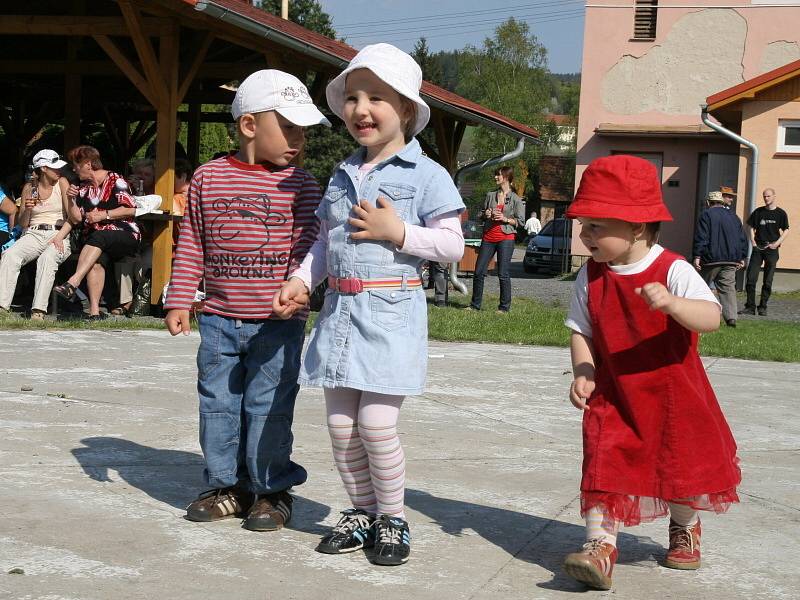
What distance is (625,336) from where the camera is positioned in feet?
12.2

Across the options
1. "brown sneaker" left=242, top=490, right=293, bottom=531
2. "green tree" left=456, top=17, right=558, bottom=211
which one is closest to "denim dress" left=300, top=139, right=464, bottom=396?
"brown sneaker" left=242, top=490, right=293, bottom=531

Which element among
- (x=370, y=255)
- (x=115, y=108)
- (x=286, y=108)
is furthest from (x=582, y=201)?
(x=115, y=108)

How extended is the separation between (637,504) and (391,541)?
0.80 m

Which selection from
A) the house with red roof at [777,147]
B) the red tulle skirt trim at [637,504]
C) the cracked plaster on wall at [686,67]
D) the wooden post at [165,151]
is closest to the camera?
the red tulle skirt trim at [637,504]

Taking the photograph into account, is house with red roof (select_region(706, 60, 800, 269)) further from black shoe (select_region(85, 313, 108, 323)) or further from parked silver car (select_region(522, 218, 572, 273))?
black shoe (select_region(85, 313, 108, 323))

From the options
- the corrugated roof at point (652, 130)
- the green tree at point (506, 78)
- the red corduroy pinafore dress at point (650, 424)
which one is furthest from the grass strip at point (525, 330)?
the green tree at point (506, 78)

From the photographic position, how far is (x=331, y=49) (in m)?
13.3

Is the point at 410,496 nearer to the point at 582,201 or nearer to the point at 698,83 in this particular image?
the point at 582,201

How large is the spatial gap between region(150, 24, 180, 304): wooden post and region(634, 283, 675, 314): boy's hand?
28.4 ft

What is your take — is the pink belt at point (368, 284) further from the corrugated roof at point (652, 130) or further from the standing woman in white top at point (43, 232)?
the corrugated roof at point (652, 130)

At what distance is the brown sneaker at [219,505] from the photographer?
4.29 metres

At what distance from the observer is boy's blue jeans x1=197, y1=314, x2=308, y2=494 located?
4.25 meters

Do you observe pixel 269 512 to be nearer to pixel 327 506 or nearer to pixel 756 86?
pixel 327 506

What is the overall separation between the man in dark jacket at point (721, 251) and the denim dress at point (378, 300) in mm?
10610
